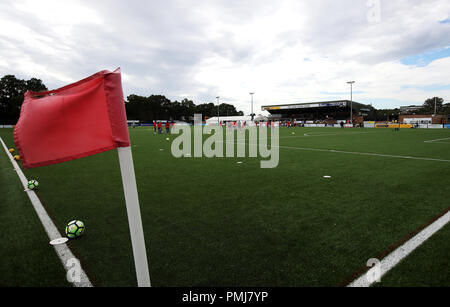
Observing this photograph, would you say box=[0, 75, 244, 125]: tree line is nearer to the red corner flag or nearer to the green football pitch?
the green football pitch

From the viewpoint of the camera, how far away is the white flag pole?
1753 mm

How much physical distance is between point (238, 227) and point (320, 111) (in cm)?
8603

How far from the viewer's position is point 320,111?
3248 inches

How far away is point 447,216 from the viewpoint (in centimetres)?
411

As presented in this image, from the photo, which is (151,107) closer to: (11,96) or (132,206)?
(11,96)

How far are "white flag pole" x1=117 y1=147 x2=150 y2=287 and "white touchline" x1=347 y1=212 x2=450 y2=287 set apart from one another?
2004 mm

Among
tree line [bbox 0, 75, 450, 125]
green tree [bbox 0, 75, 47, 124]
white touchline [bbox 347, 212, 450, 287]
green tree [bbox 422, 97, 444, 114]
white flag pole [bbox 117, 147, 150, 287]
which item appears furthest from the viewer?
green tree [bbox 422, 97, 444, 114]

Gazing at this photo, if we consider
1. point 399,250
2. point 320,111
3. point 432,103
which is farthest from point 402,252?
point 432,103

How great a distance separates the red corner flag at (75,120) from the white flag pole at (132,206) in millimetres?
106

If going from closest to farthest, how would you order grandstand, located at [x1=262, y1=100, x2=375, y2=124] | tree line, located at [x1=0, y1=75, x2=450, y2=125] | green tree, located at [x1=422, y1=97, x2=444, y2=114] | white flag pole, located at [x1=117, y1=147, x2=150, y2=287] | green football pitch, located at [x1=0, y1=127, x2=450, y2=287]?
white flag pole, located at [x1=117, y1=147, x2=150, y2=287], green football pitch, located at [x1=0, y1=127, x2=450, y2=287], tree line, located at [x1=0, y1=75, x2=450, y2=125], grandstand, located at [x1=262, y1=100, x2=375, y2=124], green tree, located at [x1=422, y1=97, x2=444, y2=114]

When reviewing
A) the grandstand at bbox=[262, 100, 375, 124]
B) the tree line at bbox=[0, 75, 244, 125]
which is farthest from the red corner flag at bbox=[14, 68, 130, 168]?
the tree line at bbox=[0, 75, 244, 125]

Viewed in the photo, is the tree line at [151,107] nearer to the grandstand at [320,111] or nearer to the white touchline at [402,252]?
the grandstand at [320,111]

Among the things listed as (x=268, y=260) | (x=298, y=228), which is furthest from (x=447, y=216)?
(x=268, y=260)

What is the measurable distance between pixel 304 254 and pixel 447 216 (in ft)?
9.59
